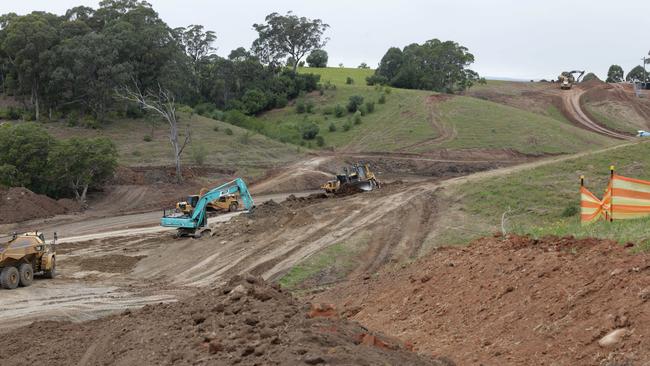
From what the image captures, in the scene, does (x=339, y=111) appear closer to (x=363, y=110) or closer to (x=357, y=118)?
(x=363, y=110)

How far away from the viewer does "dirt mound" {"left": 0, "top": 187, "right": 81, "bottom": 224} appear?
36938 mm

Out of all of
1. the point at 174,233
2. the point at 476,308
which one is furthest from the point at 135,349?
the point at 174,233

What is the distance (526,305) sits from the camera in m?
10.0

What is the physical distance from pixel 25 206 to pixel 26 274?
Answer: 16764mm

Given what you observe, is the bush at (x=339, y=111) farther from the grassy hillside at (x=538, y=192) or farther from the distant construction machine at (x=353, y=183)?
the grassy hillside at (x=538, y=192)

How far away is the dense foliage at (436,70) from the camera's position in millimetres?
86062

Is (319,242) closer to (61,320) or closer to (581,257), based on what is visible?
(61,320)

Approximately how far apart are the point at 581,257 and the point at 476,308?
1854mm

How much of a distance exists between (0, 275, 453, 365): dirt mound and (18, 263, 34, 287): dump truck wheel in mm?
6606

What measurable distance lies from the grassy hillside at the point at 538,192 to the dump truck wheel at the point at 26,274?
50.5 feet

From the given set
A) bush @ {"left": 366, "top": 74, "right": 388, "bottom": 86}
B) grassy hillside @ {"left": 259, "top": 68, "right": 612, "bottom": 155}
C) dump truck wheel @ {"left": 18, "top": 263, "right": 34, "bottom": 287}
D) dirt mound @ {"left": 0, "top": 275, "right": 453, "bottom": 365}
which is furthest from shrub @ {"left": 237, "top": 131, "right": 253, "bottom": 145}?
dirt mound @ {"left": 0, "top": 275, "right": 453, "bottom": 365}

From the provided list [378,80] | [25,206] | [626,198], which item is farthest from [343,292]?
[378,80]

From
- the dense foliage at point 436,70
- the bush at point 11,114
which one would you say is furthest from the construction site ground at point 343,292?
the dense foliage at point 436,70

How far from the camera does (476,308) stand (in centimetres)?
1100
